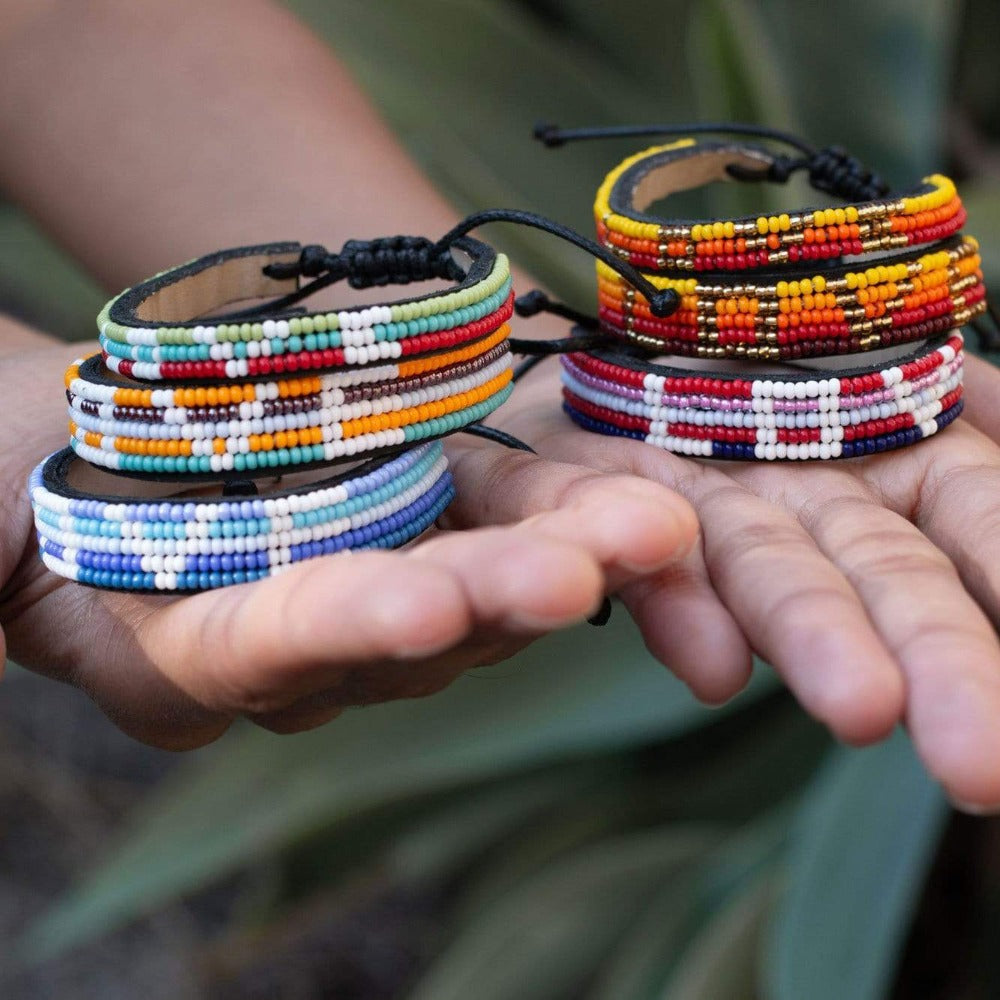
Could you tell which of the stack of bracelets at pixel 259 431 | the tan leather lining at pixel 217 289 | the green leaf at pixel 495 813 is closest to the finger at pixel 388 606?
the stack of bracelets at pixel 259 431

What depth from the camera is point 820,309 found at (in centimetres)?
108

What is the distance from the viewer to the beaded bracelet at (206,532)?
895 mm

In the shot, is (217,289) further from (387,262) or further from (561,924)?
(561,924)

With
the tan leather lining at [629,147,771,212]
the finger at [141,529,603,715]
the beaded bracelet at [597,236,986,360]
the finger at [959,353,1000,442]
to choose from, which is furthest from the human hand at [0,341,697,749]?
the finger at [959,353,1000,442]

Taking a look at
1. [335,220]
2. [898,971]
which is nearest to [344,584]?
[335,220]

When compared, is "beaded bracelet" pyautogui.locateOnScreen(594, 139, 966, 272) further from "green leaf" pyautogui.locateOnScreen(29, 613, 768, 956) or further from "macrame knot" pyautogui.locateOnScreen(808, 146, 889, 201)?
"green leaf" pyautogui.locateOnScreen(29, 613, 768, 956)

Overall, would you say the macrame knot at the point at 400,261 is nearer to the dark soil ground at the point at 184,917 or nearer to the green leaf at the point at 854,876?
the green leaf at the point at 854,876

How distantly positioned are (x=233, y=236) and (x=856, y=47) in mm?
935

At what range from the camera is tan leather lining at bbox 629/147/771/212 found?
131 cm

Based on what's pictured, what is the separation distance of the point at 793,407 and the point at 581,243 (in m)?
0.24

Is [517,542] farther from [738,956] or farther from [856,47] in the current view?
[856,47]

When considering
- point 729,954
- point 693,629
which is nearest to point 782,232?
point 693,629

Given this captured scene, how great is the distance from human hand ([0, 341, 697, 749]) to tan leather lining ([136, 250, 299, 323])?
0.19 m

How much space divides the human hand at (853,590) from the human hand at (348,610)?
2.8 inches
